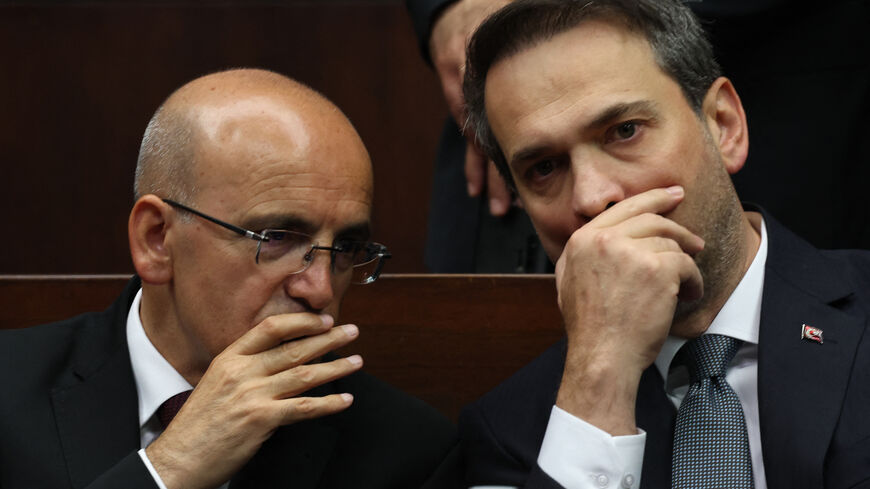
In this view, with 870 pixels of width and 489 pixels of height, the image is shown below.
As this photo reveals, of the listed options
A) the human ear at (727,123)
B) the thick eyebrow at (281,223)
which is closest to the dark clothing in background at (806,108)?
the human ear at (727,123)

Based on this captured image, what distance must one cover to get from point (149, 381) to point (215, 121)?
1.71 ft

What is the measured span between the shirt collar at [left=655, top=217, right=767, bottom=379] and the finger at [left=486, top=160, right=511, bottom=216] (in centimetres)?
91

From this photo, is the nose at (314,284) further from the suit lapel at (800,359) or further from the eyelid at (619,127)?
the suit lapel at (800,359)

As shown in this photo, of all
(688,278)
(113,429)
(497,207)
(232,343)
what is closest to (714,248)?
(688,278)

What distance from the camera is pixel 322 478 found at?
2.11m

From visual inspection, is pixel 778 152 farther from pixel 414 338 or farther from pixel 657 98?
pixel 414 338

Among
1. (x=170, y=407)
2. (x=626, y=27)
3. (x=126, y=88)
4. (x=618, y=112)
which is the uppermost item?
(x=626, y=27)

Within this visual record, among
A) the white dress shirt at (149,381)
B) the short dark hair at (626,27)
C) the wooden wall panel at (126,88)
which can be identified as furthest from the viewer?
the wooden wall panel at (126,88)

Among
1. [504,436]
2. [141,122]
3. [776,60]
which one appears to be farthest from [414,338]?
[141,122]

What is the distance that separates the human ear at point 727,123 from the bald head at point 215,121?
652 mm

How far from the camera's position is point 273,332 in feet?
6.40

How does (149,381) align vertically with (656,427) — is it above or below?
above

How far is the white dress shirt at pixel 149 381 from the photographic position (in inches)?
85.0

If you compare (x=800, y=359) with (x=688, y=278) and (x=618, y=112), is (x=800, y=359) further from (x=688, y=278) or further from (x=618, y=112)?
(x=618, y=112)
